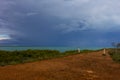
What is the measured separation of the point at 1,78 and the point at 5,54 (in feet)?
78.1

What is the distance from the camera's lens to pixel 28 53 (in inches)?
1574

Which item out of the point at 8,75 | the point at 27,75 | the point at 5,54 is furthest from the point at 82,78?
the point at 5,54

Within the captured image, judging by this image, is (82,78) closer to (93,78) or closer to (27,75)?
(93,78)

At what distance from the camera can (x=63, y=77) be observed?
51.0 ft

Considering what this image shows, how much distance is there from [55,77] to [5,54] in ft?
78.2

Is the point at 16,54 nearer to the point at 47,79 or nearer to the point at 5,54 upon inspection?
the point at 5,54

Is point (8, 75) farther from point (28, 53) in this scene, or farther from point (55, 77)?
point (28, 53)

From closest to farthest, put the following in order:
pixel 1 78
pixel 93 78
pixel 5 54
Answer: pixel 1 78
pixel 93 78
pixel 5 54

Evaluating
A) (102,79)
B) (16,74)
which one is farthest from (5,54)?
(102,79)

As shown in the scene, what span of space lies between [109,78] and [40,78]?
4313 mm

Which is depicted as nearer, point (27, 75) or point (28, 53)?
point (27, 75)

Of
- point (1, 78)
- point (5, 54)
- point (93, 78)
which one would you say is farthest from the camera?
point (5, 54)

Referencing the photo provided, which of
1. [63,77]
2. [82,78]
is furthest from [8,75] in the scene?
[82,78]

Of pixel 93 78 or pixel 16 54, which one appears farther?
pixel 16 54
